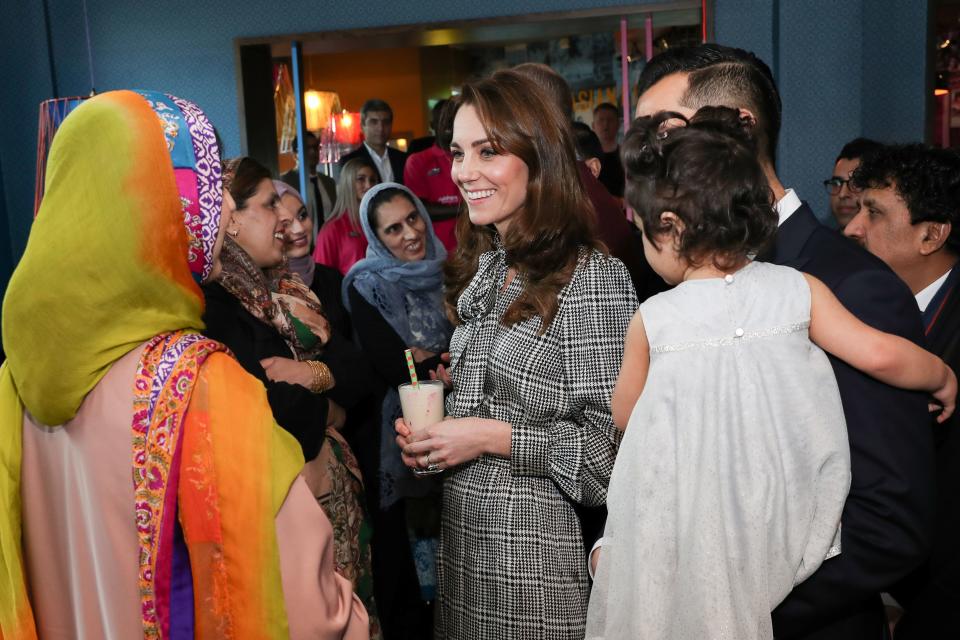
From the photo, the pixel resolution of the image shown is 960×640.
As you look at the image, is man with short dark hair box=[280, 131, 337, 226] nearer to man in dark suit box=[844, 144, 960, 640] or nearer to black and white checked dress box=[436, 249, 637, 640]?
man in dark suit box=[844, 144, 960, 640]

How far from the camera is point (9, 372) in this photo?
1.33 m

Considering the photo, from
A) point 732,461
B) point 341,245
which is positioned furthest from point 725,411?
point 341,245

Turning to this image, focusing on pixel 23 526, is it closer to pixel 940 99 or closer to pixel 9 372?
pixel 9 372

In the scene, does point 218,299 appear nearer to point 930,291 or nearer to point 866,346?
point 866,346

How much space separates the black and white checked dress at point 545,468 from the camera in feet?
5.61

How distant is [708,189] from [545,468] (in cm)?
76

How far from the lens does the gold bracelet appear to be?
2316 millimetres

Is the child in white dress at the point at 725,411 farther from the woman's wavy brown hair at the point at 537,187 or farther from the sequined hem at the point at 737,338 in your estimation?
the woman's wavy brown hair at the point at 537,187

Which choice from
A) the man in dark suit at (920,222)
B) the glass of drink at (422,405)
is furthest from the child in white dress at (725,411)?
the man in dark suit at (920,222)

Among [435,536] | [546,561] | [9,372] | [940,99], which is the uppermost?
[940,99]

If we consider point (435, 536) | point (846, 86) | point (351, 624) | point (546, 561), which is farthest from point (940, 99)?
point (351, 624)

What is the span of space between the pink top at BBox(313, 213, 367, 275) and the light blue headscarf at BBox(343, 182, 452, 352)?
4.37 ft

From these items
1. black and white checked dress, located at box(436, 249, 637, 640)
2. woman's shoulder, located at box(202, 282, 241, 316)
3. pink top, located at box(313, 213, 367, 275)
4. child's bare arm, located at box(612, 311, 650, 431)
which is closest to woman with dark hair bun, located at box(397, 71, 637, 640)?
black and white checked dress, located at box(436, 249, 637, 640)

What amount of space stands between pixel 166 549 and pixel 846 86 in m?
5.39
